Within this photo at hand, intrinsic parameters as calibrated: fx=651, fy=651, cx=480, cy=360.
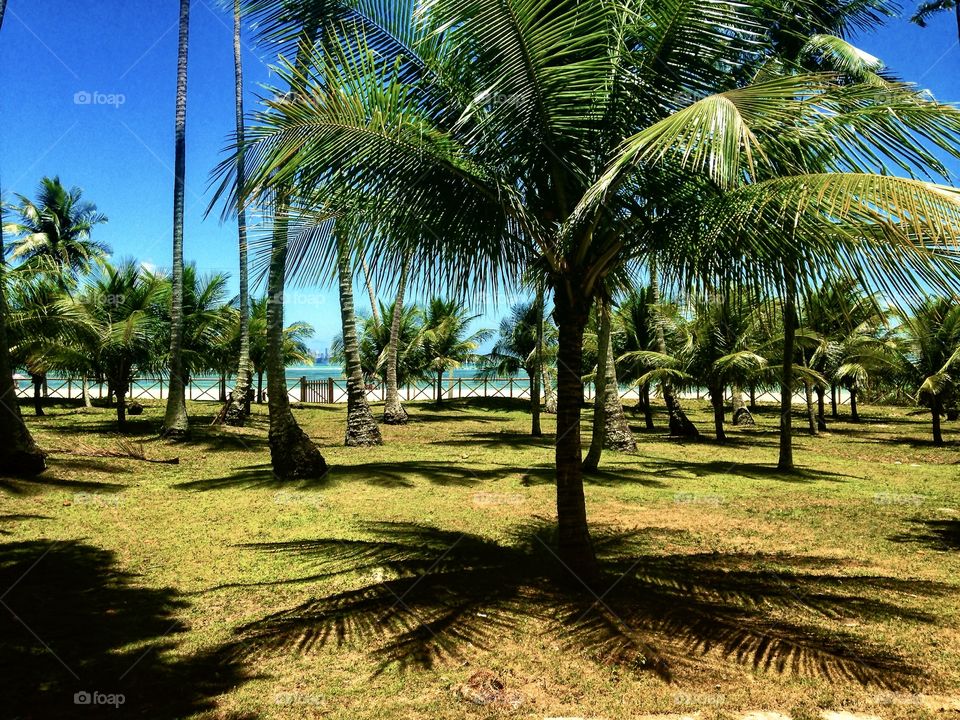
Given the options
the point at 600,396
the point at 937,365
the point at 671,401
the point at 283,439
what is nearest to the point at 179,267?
the point at 283,439

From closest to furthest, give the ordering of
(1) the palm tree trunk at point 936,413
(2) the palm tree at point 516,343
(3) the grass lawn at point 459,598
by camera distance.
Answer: (3) the grass lawn at point 459,598 → (1) the palm tree trunk at point 936,413 → (2) the palm tree at point 516,343

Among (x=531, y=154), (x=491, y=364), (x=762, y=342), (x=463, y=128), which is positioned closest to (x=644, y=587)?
(x=531, y=154)

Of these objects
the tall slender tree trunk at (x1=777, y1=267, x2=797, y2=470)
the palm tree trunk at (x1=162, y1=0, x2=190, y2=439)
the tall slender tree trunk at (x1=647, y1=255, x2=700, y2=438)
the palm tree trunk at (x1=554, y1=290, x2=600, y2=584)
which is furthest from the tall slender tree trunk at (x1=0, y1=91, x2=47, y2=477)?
the tall slender tree trunk at (x1=647, y1=255, x2=700, y2=438)

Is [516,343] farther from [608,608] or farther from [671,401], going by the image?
[608,608]

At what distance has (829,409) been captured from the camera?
3347 centimetres

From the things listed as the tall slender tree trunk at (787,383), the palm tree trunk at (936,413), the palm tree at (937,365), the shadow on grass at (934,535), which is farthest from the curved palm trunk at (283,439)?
the palm tree trunk at (936,413)

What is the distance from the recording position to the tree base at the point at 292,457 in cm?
1045

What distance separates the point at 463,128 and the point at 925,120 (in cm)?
332

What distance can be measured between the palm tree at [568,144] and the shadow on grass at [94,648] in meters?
3.09

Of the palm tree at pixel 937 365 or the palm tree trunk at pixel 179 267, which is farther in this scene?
the palm tree at pixel 937 365

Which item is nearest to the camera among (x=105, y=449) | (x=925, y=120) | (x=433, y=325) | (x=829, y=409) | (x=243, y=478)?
(x=925, y=120)

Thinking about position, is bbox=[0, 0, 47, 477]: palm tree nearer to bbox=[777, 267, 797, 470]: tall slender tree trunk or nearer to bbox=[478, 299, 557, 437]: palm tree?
bbox=[777, 267, 797, 470]: tall slender tree trunk

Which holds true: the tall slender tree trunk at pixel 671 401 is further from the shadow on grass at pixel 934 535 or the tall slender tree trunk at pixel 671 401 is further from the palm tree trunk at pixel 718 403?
A: the shadow on grass at pixel 934 535

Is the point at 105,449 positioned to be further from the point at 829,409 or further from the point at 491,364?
the point at 829,409
